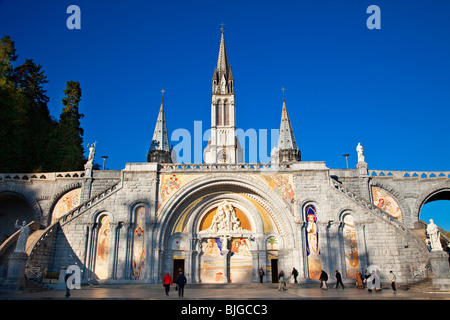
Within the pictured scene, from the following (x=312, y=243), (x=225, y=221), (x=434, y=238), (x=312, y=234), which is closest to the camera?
(x=434, y=238)

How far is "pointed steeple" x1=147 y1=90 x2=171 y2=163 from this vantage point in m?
47.0

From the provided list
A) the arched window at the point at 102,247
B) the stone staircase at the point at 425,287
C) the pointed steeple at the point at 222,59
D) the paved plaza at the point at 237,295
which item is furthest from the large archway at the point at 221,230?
the pointed steeple at the point at 222,59

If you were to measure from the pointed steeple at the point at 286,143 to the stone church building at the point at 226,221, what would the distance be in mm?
17741

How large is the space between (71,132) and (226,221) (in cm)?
1957

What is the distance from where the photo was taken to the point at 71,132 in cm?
3484

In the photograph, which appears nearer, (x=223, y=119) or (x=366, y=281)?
(x=366, y=281)

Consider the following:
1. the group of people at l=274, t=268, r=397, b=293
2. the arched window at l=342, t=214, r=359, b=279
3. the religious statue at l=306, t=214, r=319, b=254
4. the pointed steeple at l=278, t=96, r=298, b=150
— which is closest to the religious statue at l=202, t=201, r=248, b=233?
the religious statue at l=306, t=214, r=319, b=254

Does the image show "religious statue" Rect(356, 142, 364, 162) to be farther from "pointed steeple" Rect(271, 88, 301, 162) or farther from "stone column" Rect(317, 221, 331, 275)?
"pointed steeple" Rect(271, 88, 301, 162)

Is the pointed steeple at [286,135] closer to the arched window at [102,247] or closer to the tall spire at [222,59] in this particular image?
the tall spire at [222,59]

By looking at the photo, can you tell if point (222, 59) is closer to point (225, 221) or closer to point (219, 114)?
point (219, 114)

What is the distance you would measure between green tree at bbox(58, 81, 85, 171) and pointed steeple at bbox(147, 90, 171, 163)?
11476 mm

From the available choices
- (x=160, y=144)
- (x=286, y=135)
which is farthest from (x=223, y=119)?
(x=286, y=135)

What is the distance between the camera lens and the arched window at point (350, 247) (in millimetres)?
22547
